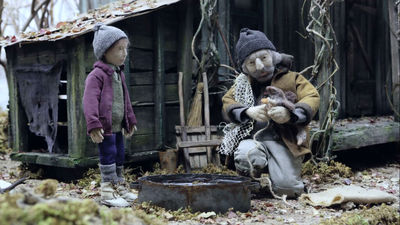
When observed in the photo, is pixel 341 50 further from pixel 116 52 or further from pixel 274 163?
pixel 116 52

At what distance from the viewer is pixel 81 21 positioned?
6.68 metres

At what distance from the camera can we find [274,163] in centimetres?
523

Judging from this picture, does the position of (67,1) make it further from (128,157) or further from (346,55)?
(128,157)

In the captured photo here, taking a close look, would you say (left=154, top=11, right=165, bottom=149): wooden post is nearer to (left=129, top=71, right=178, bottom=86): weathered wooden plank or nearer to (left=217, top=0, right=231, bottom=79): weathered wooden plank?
(left=129, top=71, right=178, bottom=86): weathered wooden plank

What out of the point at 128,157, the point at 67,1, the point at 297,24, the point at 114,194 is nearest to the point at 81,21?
the point at 128,157

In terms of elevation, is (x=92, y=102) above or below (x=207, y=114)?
above

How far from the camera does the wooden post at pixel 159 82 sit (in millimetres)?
6613

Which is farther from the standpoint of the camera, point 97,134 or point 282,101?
point 282,101

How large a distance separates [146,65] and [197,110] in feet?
2.98

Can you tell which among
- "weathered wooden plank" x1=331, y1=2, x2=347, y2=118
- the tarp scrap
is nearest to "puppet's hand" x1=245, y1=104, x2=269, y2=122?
the tarp scrap

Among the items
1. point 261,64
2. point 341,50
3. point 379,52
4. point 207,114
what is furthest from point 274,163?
point 379,52

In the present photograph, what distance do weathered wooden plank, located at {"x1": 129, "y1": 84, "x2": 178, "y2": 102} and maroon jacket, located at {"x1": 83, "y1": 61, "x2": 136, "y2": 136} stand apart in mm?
1443

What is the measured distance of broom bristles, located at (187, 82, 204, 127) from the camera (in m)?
6.67

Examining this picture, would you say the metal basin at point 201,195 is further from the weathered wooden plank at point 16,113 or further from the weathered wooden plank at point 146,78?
the weathered wooden plank at point 16,113
